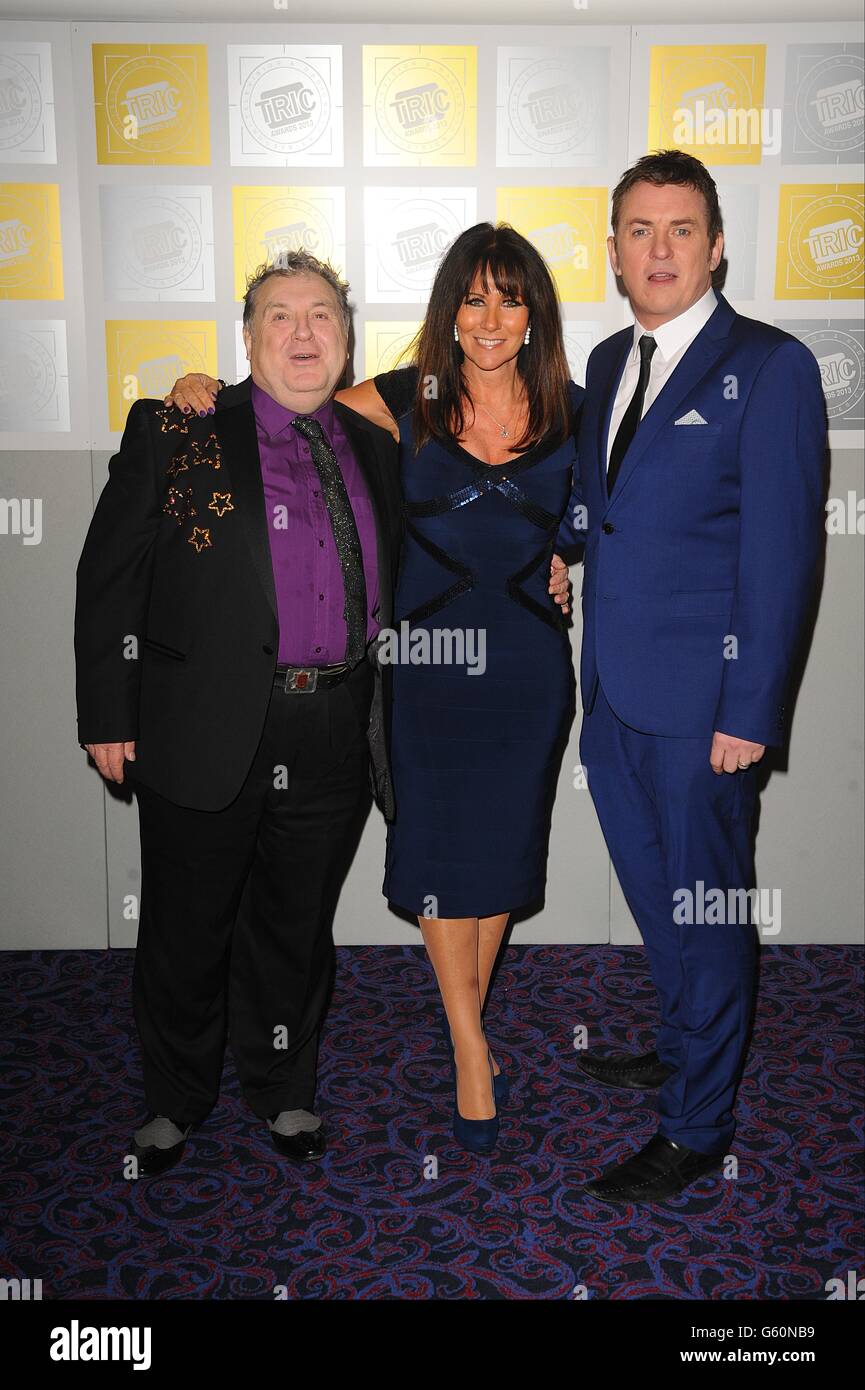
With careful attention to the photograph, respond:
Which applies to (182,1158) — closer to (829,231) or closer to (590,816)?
(590,816)

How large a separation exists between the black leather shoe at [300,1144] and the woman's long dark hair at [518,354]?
166 centimetres

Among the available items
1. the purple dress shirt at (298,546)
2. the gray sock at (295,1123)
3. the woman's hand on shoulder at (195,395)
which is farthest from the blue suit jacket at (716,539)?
the gray sock at (295,1123)

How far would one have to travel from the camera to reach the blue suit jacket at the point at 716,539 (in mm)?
2377

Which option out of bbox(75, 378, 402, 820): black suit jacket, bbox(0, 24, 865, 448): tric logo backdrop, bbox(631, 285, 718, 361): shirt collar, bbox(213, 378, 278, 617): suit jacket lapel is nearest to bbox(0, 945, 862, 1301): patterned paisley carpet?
bbox(75, 378, 402, 820): black suit jacket

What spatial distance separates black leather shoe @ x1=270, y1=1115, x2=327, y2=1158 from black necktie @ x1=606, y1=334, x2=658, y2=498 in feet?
5.46

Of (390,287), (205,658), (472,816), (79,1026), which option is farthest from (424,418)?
(79,1026)

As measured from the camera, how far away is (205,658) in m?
2.48

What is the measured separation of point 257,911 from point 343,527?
95cm

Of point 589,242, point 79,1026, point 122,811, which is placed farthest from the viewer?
point 122,811

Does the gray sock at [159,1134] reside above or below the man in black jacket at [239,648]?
below

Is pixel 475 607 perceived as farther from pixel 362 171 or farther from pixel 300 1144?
pixel 362 171

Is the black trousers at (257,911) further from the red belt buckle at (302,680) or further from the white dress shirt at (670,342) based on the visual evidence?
the white dress shirt at (670,342)

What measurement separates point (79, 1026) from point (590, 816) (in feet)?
5.77

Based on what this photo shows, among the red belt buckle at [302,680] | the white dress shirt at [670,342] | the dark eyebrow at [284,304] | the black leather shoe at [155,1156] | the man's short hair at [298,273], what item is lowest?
the black leather shoe at [155,1156]
